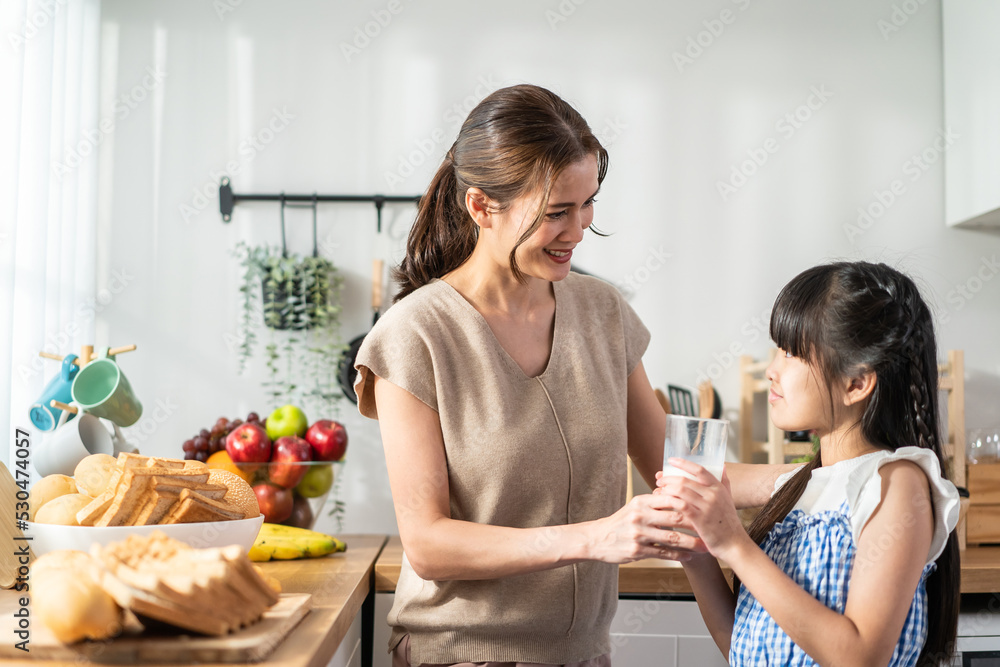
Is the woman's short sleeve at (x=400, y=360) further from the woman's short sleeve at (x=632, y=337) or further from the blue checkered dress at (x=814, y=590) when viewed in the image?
the blue checkered dress at (x=814, y=590)

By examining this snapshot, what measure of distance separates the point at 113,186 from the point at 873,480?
6.91 feet

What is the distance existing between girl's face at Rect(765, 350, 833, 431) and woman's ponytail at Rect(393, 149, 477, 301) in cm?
50

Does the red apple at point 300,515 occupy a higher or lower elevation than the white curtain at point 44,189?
lower

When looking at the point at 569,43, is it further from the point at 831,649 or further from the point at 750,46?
the point at 831,649

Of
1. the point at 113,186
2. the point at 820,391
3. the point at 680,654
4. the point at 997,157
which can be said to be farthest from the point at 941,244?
the point at 113,186

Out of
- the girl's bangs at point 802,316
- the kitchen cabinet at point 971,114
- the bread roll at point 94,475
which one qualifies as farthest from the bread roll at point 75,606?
the kitchen cabinet at point 971,114

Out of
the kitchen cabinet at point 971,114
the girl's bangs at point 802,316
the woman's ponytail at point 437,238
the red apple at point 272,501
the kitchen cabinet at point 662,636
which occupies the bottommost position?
the kitchen cabinet at point 662,636

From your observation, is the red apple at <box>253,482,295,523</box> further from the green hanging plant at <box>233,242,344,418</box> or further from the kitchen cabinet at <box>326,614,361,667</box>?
the green hanging plant at <box>233,242,344,418</box>

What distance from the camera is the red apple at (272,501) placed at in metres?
1.67

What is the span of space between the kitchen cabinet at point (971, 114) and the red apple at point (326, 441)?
1.76 meters

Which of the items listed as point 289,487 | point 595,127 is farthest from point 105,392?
point 595,127

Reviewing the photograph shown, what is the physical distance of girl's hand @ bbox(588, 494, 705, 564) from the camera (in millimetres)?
877

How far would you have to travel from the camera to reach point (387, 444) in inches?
40.1

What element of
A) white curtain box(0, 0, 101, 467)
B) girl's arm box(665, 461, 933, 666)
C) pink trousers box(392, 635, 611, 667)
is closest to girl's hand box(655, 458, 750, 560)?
girl's arm box(665, 461, 933, 666)
